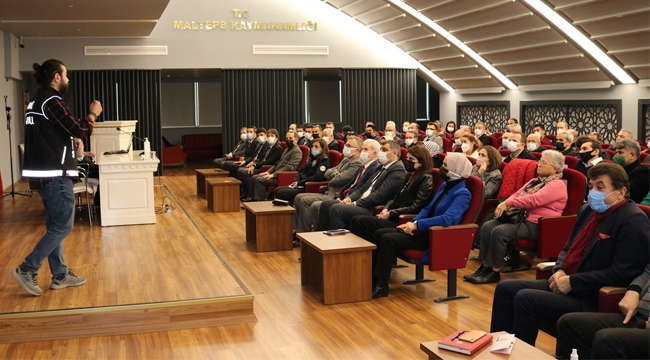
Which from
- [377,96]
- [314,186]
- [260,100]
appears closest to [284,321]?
[314,186]

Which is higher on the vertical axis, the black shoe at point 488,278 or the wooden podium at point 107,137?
the wooden podium at point 107,137

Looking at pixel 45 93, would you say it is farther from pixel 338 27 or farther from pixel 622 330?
pixel 338 27

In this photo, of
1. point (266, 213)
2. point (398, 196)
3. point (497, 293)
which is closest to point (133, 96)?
point (266, 213)

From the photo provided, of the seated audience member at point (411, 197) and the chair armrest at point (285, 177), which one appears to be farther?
the chair armrest at point (285, 177)

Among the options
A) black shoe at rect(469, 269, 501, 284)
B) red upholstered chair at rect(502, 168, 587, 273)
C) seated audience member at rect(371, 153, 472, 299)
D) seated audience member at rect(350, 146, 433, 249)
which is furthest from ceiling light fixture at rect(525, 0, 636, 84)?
seated audience member at rect(371, 153, 472, 299)

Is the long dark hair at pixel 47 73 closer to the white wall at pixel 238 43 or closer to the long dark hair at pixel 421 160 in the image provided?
the long dark hair at pixel 421 160

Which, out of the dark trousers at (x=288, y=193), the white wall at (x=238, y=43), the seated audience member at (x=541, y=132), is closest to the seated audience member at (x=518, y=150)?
the dark trousers at (x=288, y=193)

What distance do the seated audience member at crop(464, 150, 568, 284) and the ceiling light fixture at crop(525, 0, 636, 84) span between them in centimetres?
733

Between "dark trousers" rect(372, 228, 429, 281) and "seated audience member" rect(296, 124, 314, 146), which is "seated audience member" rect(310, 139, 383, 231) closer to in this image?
"dark trousers" rect(372, 228, 429, 281)

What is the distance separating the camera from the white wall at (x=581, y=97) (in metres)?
12.9

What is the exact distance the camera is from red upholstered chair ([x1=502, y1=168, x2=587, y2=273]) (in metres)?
5.64

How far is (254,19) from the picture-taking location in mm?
16891

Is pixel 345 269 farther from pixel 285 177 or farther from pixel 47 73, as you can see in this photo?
Answer: pixel 285 177

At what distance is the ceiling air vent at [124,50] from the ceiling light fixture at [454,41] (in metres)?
5.39
